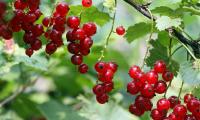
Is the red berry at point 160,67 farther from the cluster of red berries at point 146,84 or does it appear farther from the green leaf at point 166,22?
the green leaf at point 166,22

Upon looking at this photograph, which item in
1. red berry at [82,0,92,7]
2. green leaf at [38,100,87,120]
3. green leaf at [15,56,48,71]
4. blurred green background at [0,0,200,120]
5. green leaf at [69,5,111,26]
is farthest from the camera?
green leaf at [38,100,87,120]

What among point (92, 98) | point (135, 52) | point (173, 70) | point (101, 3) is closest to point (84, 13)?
point (101, 3)

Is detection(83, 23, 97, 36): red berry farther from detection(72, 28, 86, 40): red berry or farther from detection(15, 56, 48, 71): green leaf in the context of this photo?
detection(15, 56, 48, 71): green leaf

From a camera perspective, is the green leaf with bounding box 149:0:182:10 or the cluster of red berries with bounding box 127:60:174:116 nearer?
the cluster of red berries with bounding box 127:60:174:116

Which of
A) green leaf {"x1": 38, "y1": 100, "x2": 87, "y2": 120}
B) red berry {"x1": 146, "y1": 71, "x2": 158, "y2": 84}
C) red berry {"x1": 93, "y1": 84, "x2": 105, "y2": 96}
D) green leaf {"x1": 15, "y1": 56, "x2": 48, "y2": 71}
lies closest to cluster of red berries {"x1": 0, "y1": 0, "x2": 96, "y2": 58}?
red berry {"x1": 93, "y1": 84, "x2": 105, "y2": 96}

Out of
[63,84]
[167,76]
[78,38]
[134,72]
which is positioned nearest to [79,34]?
[78,38]

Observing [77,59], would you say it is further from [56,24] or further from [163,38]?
[163,38]
